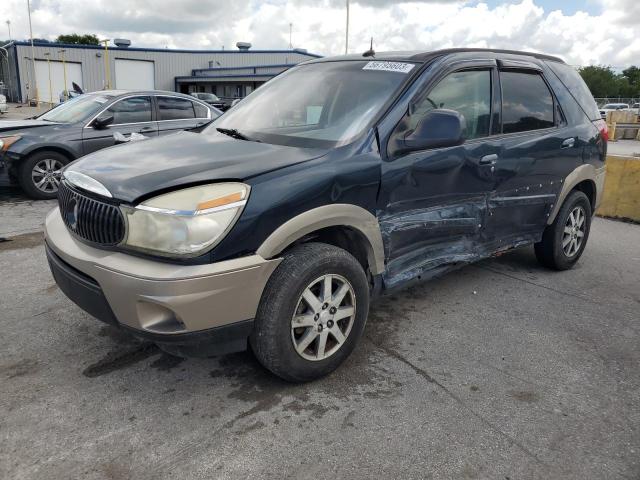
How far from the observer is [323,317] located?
2756mm

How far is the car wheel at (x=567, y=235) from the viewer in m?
4.59

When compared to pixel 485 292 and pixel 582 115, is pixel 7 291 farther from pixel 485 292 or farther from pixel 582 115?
pixel 582 115

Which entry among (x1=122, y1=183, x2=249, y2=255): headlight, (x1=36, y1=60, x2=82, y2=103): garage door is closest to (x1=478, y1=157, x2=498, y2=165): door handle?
(x1=122, y1=183, x2=249, y2=255): headlight

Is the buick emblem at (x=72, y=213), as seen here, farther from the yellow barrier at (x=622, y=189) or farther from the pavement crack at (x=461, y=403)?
the yellow barrier at (x=622, y=189)

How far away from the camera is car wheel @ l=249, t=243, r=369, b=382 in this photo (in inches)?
100

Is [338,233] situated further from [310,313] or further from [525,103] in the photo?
[525,103]

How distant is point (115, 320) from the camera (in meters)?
2.47

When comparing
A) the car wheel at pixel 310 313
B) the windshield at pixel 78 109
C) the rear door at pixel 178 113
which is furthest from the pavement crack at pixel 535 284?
the windshield at pixel 78 109

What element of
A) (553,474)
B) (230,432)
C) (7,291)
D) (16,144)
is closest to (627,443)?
(553,474)

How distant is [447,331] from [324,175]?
1555 mm

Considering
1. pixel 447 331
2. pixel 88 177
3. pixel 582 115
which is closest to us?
pixel 88 177

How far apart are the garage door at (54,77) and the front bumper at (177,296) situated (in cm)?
4720

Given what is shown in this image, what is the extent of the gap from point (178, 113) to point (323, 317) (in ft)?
20.9

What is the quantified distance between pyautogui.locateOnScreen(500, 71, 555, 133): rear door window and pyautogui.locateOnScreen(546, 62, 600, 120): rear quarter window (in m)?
0.36
